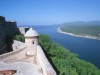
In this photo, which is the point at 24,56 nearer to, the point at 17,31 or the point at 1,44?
the point at 1,44

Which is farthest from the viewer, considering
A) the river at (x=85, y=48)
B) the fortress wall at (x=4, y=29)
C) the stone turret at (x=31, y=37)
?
the river at (x=85, y=48)

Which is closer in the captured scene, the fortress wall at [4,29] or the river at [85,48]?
the fortress wall at [4,29]

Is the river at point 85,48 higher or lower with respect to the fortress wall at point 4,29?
lower

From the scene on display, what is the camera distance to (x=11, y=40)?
20.1 m

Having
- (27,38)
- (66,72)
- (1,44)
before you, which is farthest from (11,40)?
(66,72)

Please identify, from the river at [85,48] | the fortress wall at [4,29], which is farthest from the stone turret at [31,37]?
the river at [85,48]

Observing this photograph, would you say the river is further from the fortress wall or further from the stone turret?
the stone turret

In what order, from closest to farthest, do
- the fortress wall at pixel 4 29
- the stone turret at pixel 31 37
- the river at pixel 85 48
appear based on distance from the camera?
the stone turret at pixel 31 37 < the fortress wall at pixel 4 29 < the river at pixel 85 48

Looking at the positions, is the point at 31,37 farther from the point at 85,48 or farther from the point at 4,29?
the point at 85,48

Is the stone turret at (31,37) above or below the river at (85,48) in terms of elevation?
above

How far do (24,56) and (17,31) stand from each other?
47.8 feet

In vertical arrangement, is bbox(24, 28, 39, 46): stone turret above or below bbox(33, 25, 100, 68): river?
above

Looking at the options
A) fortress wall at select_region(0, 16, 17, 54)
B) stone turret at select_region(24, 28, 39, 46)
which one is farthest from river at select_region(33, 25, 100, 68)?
stone turret at select_region(24, 28, 39, 46)

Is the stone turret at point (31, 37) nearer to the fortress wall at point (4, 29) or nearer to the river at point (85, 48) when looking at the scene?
the fortress wall at point (4, 29)
